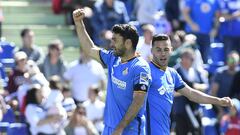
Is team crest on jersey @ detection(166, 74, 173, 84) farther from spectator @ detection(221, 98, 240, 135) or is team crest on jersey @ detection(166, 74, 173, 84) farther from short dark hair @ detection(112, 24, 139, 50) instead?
spectator @ detection(221, 98, 240, 135)

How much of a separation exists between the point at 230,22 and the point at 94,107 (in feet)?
12.8

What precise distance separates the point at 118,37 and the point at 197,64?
661 centimetres

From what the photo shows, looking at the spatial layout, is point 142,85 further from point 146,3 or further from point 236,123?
point 146,3

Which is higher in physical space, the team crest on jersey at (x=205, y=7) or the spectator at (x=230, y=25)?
the team crest on jersey at (x=205, y=7)

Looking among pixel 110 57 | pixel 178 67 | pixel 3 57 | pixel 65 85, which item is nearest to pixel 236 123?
pixel 178 67

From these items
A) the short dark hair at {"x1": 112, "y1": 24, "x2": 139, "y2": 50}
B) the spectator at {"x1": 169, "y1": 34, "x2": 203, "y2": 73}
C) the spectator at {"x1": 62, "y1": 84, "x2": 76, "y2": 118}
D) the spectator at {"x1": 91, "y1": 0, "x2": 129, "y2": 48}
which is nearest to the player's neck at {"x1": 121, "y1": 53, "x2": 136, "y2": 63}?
the short dark hair at {"x1": 112, "y1": 24, "x2": 139, "y2": 50}

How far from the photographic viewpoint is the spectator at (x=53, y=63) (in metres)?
15.0

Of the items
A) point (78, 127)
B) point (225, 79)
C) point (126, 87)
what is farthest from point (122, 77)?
point (225, 79)

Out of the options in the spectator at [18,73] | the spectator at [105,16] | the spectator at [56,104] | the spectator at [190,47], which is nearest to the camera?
the spectator at [56,104]

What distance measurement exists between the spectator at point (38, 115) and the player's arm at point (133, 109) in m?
4.83

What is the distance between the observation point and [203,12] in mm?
16969

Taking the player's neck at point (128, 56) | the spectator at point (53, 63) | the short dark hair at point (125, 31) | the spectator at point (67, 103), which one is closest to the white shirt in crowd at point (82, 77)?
the spectator at point (53, 63)

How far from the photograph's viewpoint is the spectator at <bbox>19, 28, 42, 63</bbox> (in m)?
15.2

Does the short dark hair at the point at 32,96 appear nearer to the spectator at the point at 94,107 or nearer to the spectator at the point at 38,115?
the spectator at the point at 38,115
